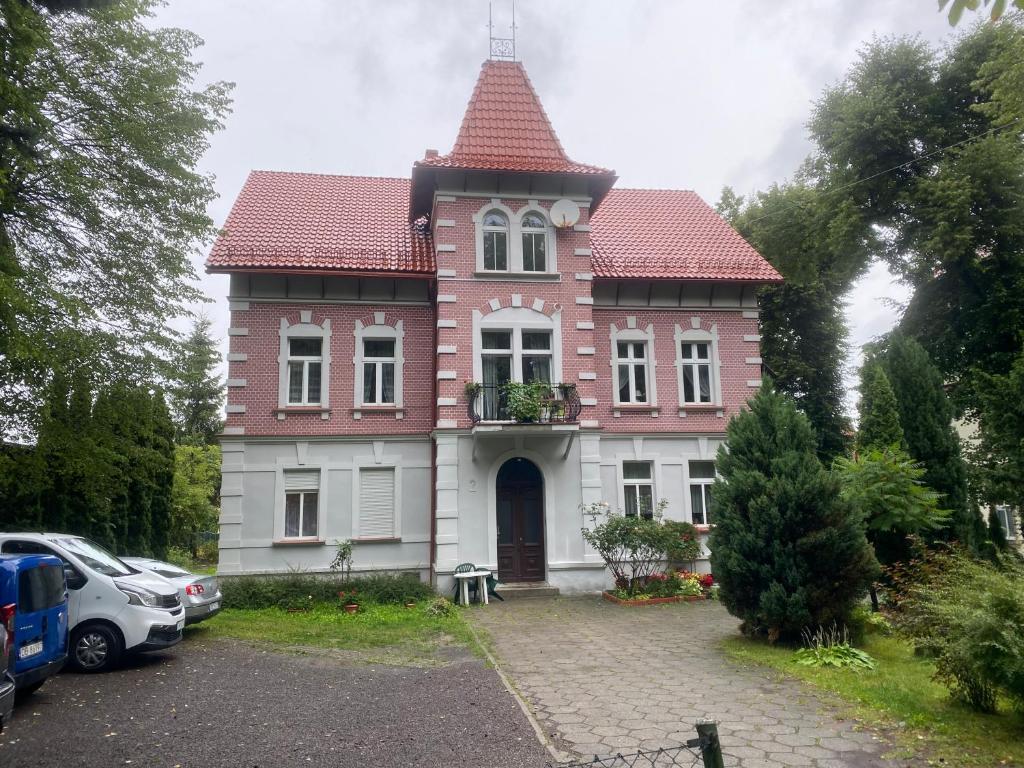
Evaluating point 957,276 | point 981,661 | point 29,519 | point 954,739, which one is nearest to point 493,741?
point 954,739

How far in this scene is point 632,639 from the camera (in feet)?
35.8

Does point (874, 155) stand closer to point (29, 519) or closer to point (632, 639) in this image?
point (632, 639)

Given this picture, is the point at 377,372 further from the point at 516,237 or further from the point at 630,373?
the point at 630,373

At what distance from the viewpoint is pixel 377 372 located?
57.2ft

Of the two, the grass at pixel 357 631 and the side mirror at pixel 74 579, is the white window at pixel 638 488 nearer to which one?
the grass at pixel 357 631

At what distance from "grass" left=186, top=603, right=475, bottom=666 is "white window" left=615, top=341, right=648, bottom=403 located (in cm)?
756

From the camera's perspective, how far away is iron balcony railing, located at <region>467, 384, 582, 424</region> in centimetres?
1584

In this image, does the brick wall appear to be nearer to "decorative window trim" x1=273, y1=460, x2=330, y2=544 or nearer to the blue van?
"decorative window trim" x1=273, y1=460, x2=330, y2=544

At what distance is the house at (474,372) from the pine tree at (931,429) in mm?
3578

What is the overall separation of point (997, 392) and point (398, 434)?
1324 cm

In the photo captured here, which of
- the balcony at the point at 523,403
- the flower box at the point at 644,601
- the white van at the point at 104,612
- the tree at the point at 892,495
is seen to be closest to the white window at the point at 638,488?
the balcony at the point at 523,403

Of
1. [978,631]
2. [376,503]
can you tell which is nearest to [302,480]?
[376,503]

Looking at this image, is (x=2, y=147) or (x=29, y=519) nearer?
(x=2, y=147)

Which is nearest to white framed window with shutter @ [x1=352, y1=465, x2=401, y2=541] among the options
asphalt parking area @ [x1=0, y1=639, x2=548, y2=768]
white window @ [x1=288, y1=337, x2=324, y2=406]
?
white window @ [x1=288, y1=337, x2=324, y2=406]
